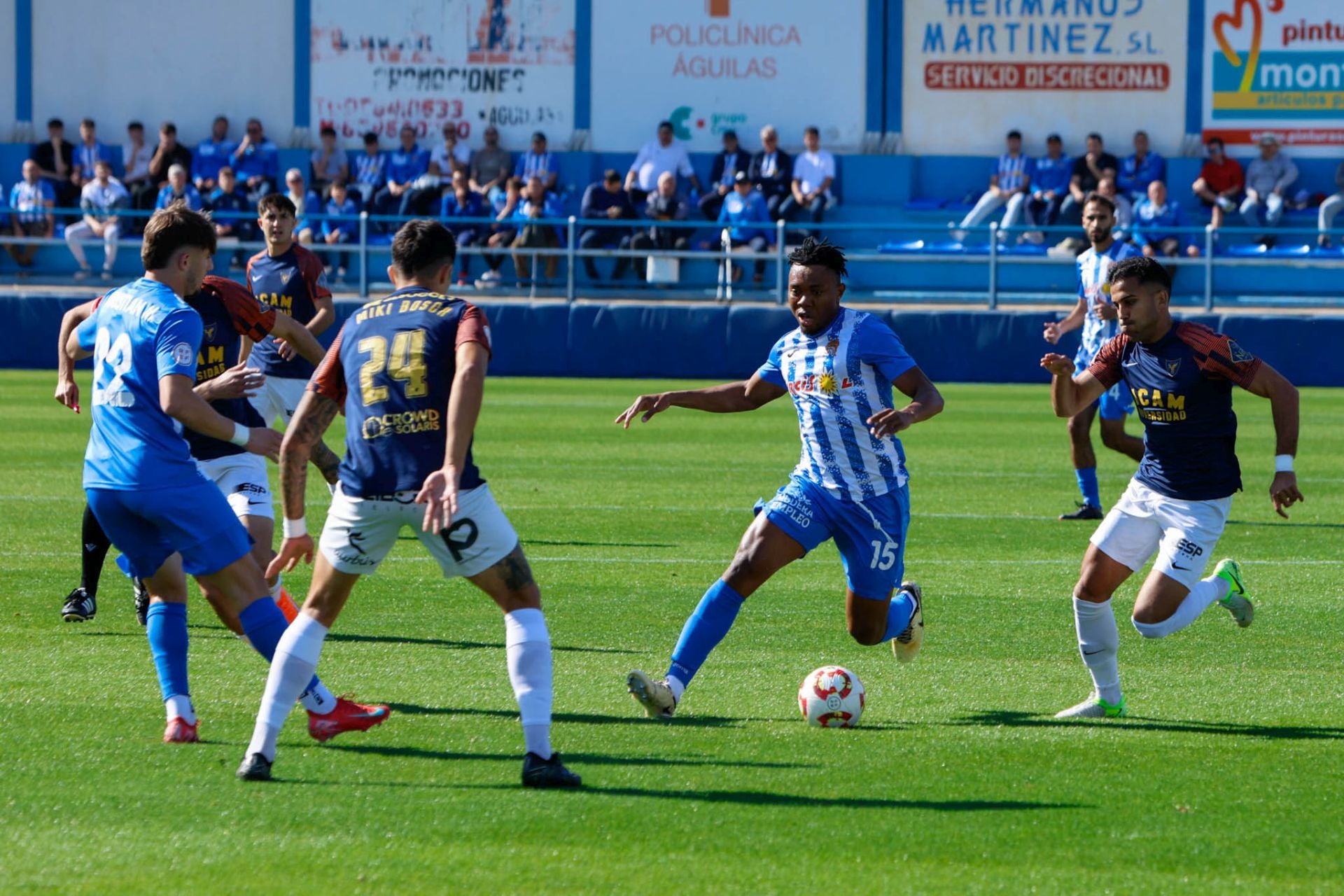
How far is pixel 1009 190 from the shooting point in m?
28.4

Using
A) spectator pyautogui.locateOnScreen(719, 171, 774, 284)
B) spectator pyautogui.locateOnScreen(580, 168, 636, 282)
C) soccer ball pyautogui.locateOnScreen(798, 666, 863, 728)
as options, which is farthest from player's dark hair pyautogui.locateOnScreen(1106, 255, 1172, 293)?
spectator pyautogui.locateOnScreen(580, 168, 636, 282)

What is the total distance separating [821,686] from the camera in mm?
6633

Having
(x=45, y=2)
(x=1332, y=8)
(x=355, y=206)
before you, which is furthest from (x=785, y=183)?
(x=45, y=2)

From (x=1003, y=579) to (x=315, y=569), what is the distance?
553cm

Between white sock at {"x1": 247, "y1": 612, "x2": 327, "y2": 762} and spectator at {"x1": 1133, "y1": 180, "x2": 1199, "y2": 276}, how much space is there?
21362 millimetres

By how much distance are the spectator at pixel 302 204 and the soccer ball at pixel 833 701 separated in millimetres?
20652

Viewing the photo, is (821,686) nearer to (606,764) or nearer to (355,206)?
(606,764)

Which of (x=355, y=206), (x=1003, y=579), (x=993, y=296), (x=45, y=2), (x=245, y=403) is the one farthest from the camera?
(x=45, y=2)

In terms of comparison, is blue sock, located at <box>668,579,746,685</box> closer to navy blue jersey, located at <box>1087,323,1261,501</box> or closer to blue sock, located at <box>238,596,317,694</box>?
blue sock, located at <box>238,596,317,694</box>

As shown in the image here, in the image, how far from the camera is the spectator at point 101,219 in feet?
87.1

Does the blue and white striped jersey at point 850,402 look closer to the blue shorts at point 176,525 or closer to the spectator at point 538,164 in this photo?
the blue shorts at point 176,525

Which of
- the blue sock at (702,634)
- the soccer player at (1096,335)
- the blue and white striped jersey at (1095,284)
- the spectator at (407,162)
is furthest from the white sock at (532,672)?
the spectator at (407,162)

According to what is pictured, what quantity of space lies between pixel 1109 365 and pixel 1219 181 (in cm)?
2232

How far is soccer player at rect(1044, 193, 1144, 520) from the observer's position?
41.1ft
